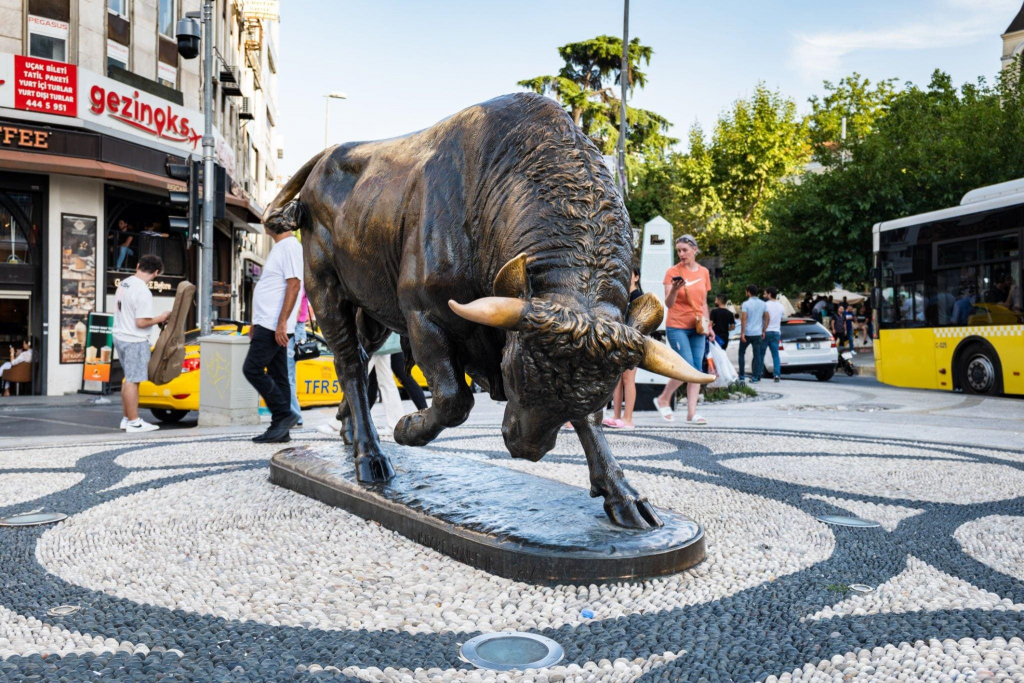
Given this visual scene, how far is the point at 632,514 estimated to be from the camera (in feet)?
10.6

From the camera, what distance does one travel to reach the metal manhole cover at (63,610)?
260 centimetres

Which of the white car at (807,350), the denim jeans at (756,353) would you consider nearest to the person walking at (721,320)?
the denim jeans at (756,353)

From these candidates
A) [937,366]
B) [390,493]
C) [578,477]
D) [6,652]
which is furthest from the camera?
[937,366]

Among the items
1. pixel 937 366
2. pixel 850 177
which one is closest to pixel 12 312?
pixel 937 366

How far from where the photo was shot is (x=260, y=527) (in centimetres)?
368

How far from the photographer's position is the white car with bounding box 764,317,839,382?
18844 millimetres

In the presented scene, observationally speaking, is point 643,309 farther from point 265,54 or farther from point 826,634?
point 265,54

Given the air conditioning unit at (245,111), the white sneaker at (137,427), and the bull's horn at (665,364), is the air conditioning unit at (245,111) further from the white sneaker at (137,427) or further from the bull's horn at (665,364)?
the bull's horn at (665,364)

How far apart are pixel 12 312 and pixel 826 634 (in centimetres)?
1773

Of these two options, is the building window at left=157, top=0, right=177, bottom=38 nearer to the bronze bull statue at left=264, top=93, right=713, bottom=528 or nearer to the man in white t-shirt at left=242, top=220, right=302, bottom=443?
the man in white t-shirt at left=242, top=220, right=302, bottom=443

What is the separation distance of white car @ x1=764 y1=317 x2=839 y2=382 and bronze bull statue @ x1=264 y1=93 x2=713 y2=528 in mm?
15909

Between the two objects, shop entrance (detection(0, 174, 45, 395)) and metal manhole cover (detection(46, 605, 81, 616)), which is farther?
shop entrance (detection(0, 174, 45, 395))

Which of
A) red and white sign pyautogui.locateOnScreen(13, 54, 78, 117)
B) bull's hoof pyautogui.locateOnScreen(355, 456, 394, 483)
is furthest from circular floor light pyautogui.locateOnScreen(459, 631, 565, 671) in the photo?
red and white sign pyautogui.locateOnScreen(13, 54, 78, 117)

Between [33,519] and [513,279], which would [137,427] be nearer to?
[33,519]
